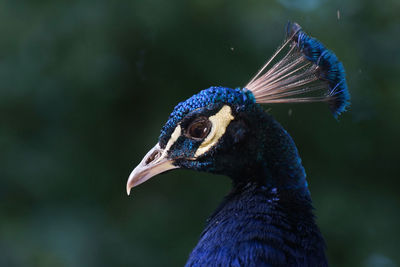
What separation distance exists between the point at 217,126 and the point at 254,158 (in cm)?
12

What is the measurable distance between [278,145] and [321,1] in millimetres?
1637

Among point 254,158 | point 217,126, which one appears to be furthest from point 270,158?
point 217,126

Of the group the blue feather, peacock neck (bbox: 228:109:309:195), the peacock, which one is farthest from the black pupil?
the blue feather

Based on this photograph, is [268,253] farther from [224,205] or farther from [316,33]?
[316,33]

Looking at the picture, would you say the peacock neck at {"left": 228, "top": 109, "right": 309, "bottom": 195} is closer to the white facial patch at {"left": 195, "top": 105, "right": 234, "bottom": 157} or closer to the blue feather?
the white facial patch at {"left": 195, "top": 105, "right": 234, "bottom": 157}

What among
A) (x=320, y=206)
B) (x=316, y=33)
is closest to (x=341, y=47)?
(x=316, y=33)

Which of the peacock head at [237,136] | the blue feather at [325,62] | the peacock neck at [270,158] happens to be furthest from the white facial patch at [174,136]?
the blue feather at [325,62]

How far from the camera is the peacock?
1282 millimetres

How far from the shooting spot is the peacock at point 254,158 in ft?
4.21

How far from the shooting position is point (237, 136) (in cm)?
137

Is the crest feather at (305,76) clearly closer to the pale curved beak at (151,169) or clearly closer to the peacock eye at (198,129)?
the peacock eye at (198,129)

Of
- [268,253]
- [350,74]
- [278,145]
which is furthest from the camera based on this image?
[350,74]

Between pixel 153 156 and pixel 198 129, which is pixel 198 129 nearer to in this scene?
pixel 198 129

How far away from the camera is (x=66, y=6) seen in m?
2.80
